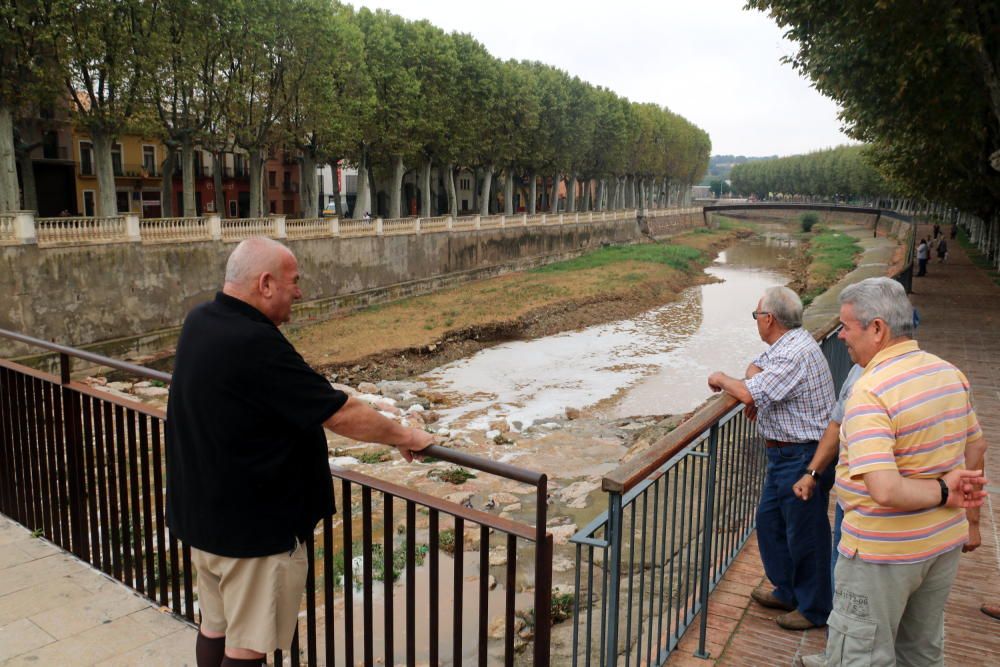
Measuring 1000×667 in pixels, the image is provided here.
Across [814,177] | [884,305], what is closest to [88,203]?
[884,305]

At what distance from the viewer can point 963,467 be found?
2959 millimetres

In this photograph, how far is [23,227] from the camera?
1936 centimetres

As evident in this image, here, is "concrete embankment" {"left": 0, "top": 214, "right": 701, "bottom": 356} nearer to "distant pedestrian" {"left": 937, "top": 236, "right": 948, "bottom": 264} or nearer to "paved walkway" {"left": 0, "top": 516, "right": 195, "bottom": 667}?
"paved walkway" {"left": 0, "top": 516, "right": 195, "bottom": 667}

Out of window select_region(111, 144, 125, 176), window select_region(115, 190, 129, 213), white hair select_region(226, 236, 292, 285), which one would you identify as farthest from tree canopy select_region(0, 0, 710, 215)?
white hair select_region(226, 236, 292, 285)

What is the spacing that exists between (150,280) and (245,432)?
74.1 feet

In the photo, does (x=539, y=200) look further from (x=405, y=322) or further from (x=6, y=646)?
(x=6, y=646)

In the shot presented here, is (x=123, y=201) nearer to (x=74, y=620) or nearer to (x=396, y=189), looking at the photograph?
(x=396, y=189)

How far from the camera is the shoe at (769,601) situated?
14.9 feet

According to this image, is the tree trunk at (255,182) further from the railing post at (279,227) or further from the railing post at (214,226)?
the railing post at (214,226)

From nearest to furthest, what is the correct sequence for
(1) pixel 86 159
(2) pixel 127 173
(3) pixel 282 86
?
(3) pixel 282 86, (1) pixel 86 159, (2) pixel 127 173

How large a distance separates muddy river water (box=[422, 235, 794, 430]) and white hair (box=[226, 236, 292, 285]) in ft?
48.7

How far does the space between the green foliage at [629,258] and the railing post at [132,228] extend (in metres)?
25.9

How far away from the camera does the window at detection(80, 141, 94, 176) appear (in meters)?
38.8

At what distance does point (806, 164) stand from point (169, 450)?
12918 centimetres
